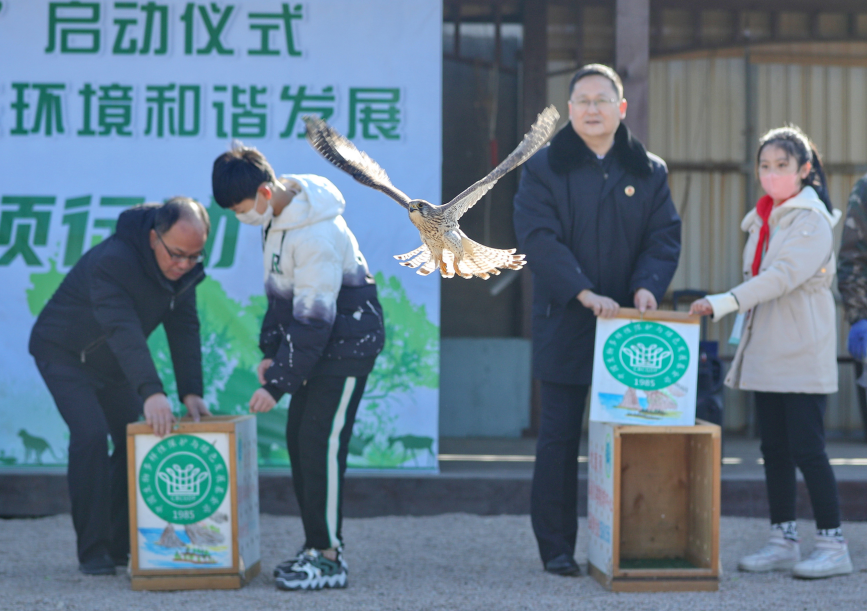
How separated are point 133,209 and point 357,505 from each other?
1771mm

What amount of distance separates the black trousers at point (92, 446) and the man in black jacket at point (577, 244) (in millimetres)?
1505

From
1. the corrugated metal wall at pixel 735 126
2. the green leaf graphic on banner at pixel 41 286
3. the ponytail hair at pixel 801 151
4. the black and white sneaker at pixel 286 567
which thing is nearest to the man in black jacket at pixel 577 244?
the ponytail hair at pixel 801 151

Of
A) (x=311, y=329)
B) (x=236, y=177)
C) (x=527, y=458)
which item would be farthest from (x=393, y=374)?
(x=236, y=177)

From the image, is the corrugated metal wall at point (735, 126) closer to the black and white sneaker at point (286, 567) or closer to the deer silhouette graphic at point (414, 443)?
the deer silhouette graphic at point (414, 443)

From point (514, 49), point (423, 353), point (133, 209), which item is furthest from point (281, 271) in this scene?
point (514, 49)

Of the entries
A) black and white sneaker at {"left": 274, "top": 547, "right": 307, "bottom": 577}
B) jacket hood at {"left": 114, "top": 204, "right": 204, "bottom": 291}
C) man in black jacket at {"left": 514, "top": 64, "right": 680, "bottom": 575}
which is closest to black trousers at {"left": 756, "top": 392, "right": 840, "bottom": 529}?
man in black jacket at {"left": 514, "top": 64, "right": 680, "bottom": 575}

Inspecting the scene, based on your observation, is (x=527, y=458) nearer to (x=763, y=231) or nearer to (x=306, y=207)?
(x=763, y=231)

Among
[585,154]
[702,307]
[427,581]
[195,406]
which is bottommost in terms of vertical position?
[427,581]

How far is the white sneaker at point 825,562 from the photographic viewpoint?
321 cm

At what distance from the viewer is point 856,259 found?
10.9ft

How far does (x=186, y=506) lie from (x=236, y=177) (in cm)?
112

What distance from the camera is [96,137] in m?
4.23

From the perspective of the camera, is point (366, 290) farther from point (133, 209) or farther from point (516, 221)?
point (133, 209)

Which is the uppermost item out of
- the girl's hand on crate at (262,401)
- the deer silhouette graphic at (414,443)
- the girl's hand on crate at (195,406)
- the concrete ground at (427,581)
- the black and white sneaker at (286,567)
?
the girl's hand on crate at (262,401)
